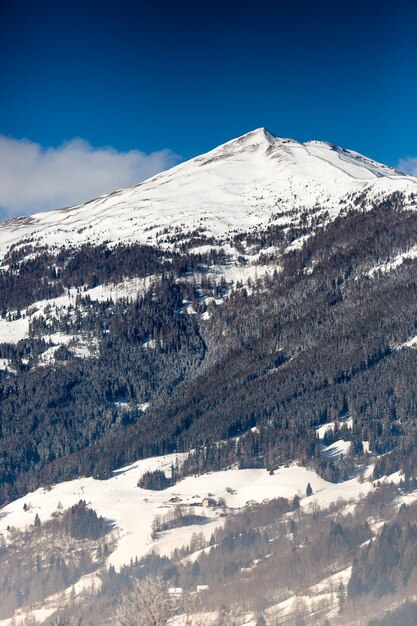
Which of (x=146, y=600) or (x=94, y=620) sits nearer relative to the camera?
(x=146, y=600)

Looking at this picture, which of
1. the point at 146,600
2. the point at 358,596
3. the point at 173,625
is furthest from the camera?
the point at 358,596

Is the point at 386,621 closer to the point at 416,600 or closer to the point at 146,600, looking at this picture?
the point at 416,600

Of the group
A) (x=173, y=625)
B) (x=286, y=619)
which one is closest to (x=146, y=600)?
(x=173, y=625)

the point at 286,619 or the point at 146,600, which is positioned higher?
the point at 146,600

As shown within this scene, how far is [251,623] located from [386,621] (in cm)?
2225

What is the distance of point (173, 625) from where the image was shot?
18525 centimetres

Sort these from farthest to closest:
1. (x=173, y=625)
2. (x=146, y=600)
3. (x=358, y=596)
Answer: (x=358, y=596), (x=173, y=625), (x=146, y=600)

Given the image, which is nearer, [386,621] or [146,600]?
[146,600]

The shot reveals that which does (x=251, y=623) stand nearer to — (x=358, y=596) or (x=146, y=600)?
(x=358, y=596)

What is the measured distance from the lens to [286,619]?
195 metres

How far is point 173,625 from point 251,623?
16306 millimetres

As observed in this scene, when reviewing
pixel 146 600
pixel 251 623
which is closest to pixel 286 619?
pixel 251 623

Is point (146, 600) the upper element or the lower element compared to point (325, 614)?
upper

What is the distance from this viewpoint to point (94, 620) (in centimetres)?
19900
